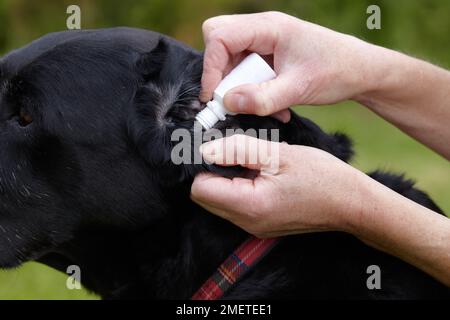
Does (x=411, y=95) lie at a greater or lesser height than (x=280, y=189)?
greater

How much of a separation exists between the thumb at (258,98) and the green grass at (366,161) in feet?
6.62

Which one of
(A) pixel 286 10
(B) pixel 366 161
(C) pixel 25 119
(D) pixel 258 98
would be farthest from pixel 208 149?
(A) pixel 286 10

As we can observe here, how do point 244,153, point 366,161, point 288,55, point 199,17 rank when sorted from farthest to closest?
point 199,17
point 366,161
point 288,55
point 244,153

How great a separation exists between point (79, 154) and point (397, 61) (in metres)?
1.11

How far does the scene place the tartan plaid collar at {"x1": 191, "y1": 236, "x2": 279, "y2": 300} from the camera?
7.84 feet

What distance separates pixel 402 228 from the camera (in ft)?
7.63

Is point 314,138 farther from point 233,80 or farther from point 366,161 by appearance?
point 366,161

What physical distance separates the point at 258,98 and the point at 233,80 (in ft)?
0.40

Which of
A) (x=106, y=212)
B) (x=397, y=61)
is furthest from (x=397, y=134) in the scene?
(x=106, y=212)

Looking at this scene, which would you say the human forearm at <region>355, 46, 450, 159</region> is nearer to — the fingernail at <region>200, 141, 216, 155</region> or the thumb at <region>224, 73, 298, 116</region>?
the thumb at <region>224, 73, 298, 116</region>

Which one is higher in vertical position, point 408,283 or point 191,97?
point 191,97

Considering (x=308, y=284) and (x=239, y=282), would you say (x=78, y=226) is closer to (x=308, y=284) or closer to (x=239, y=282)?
(x=239, y=282)

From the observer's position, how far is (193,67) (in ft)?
8.00

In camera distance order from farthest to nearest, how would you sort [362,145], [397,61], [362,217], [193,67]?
1. [362,145]
2. [397,61]
3. [193,67]
4. [362,217]
